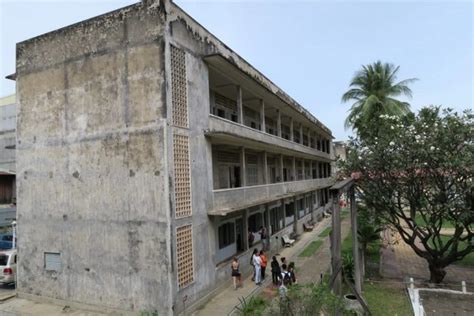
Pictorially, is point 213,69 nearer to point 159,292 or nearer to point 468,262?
point 159,292

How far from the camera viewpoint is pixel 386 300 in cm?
1273

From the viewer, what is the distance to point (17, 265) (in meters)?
14.8

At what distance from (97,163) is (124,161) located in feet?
4.23

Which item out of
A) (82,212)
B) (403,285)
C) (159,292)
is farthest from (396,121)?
(82,212)

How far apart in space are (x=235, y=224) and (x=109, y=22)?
10725mm

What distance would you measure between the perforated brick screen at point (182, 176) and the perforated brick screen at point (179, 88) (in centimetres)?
65

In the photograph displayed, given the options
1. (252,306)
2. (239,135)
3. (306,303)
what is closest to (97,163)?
(239,135)

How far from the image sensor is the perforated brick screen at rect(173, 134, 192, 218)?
39.4ft

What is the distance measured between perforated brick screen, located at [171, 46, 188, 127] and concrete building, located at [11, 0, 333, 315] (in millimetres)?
61

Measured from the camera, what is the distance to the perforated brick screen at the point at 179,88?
12.2m

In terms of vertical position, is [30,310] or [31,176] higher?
[31,176]

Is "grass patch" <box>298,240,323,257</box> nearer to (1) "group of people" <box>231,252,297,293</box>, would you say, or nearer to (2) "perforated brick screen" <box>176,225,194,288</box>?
(1) "group of people" <box>231,252,297,293</box>

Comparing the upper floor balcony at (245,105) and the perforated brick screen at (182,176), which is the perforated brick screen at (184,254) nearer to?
the perforated brick screen at (182,176)

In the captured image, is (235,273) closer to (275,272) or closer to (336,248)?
(275,272)
